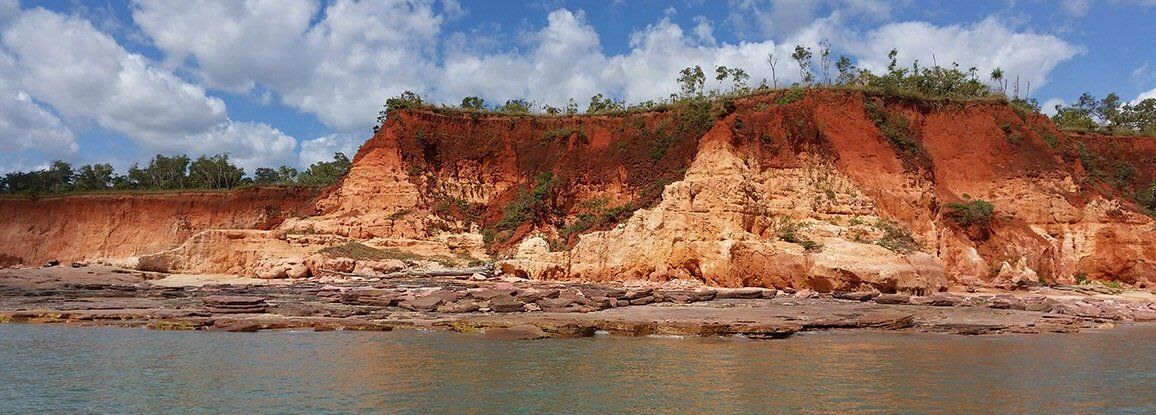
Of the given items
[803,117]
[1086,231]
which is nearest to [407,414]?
[803,117]

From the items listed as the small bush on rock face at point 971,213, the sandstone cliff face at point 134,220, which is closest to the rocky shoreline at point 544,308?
the small bush on rock face at point 971,213

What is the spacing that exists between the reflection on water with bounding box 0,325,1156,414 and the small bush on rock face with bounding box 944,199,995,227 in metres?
13.5

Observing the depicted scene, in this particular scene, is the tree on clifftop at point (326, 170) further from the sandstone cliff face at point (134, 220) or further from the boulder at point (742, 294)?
the boulder at point (742, 294)

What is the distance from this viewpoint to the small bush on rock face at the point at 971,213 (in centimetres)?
2817

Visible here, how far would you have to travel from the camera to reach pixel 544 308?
63.8ft

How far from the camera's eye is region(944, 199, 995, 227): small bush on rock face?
2817 cm

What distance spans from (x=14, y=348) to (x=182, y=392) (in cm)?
616

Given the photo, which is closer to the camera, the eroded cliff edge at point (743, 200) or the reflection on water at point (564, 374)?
the reflection on water at point (564, 374)

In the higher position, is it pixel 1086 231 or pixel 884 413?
pixel 1086 231

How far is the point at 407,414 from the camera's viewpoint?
8.48m

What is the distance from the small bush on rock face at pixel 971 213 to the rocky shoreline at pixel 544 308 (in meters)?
4.21

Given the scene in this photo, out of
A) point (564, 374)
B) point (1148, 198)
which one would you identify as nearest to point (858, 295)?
point (564, 374)

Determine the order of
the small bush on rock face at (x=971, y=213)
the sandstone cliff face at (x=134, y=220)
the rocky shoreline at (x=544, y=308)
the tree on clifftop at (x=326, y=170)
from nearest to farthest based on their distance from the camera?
1. the rocky shoreline at (x=544, y=308)
2. the small bush on rock face at (x=971, y=213)
3. the sandstone cliff face at (x=134, y=220)
4. the tree on clifftop at (x=326, y=170)

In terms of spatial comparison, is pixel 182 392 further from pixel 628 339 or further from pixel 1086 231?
pixel 1086 231
